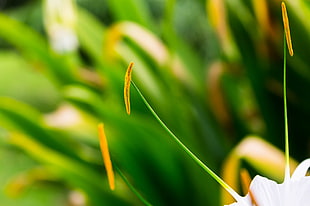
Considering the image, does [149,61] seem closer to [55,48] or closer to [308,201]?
[55,48]

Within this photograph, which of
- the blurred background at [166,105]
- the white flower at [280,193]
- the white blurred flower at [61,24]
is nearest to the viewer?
the white flower at [280,193]

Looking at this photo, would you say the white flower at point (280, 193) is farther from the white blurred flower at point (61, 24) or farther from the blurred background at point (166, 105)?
the white blurred flower at point (61, 24)

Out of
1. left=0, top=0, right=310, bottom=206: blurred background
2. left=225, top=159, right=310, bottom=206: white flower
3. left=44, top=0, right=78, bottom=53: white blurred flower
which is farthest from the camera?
left=44, top=0, right=78, bottom=53: white blurred flower

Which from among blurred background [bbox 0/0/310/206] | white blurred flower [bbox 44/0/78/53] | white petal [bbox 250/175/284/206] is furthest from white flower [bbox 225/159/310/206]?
white blurred flower [bbox 44/0/78/53]

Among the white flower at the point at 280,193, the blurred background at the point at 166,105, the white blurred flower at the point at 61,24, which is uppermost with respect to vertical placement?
the white blurred flower at the point at 61,24

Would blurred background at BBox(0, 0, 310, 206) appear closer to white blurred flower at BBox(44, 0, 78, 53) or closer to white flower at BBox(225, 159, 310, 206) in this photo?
white blurred flower at BBox(44, 0, 78, 53)

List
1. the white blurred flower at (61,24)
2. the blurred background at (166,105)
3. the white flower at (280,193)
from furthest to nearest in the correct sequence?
the white blurred flower at (61,24) → the blurred background at (166,105) → the white flower at (280,193)

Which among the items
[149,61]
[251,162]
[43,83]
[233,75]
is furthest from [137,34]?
[43,83]

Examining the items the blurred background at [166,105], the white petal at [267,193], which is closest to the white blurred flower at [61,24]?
the blurred background at [166,105]
